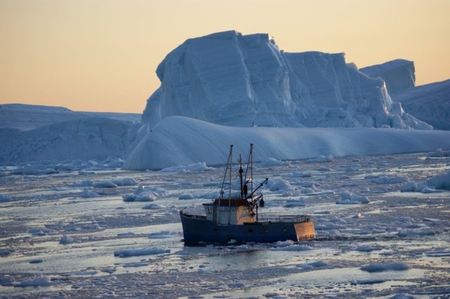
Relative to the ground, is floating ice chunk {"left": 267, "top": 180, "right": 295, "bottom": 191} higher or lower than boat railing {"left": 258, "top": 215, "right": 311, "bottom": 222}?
higher

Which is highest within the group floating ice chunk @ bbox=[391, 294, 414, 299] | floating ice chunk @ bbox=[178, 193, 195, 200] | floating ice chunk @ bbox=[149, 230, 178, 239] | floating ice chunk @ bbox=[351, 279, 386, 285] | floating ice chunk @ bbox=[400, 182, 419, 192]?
floating ice chunk @ bbox=[400, 182, 419, 192]

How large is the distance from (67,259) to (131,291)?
3986 millimetres

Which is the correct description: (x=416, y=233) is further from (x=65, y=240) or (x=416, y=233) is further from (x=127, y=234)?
(x=65, y=240)

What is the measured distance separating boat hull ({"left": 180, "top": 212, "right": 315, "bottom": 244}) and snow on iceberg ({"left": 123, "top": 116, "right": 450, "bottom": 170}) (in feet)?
109

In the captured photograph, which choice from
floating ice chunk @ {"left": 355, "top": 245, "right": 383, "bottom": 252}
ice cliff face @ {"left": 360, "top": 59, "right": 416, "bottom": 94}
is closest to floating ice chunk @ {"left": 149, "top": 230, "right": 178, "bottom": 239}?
floating ice chunk @ {"left": 355, "top": 245, "right": 383, "bottom": 252}

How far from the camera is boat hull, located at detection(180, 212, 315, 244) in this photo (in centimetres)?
1847

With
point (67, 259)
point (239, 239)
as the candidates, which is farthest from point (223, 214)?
point (67, 259)

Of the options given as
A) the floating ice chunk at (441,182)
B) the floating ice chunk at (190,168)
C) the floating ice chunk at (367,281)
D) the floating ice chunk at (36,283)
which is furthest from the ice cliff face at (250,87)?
the floating ice chunk at (367,281)

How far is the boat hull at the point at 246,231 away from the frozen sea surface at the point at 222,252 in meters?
0.27

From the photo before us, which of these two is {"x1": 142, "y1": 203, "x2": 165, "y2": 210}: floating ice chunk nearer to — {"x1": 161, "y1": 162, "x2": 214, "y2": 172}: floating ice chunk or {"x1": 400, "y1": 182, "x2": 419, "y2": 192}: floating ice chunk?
{"x1": 400, "y1": 182, "x2": 419, "y2": 192}: floating ice chunk

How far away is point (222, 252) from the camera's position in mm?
17656

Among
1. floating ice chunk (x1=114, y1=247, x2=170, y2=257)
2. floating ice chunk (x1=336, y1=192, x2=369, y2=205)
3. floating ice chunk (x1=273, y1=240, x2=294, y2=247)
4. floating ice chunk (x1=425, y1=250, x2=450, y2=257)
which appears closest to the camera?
floating ice chunk (x1=425, y1=250, x2=450, y2=257)

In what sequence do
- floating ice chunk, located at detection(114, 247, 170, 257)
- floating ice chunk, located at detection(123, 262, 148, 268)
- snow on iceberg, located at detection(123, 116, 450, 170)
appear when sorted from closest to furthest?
floating ice chunk, located at detection(123, 262, 148, 268)
floating ice chunk, located at detection(114, 247, 170, 257)
snow on iceberg, located at detection(123, 116, 450, 170)

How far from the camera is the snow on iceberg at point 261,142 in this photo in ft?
173
